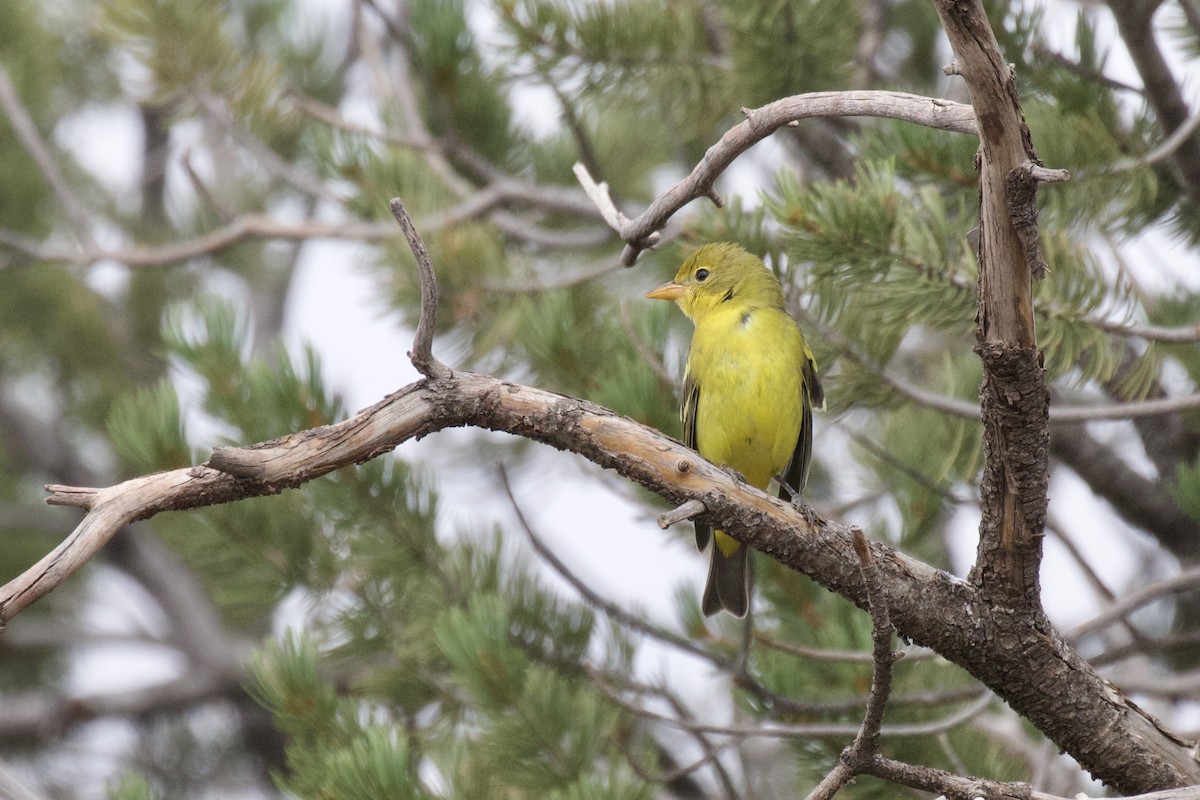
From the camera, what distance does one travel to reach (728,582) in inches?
139

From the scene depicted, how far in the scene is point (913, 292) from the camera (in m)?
2.74

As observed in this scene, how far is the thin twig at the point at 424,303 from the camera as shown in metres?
1.86

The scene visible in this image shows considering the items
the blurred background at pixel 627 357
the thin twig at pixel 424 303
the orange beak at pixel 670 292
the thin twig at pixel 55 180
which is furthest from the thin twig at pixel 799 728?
the thin twig at pixel 55 180

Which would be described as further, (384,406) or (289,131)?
(289,131)

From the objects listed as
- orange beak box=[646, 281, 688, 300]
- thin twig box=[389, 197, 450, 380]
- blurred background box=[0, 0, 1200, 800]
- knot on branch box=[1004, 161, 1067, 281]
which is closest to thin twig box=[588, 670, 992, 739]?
blurred background box=[0, 0, 1200, 800]

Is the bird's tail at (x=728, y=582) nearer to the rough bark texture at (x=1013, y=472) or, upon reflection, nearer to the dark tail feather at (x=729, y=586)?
the dark tail feather at (x=729, y=586)

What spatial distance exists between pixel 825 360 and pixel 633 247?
1022 millimetres

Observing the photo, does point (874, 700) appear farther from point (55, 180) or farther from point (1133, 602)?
point (55, 180)

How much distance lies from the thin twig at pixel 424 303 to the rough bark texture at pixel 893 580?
0.04 m

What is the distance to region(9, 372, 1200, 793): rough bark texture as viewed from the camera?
2.14 metres

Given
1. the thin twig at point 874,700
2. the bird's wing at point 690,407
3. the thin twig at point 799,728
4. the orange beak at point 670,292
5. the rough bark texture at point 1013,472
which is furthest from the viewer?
the orange beak at point 670,292

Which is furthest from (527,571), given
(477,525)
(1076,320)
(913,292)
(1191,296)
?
(1191,296)

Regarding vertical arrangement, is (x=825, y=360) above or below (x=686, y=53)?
below

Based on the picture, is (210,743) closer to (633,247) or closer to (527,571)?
(527,571)
